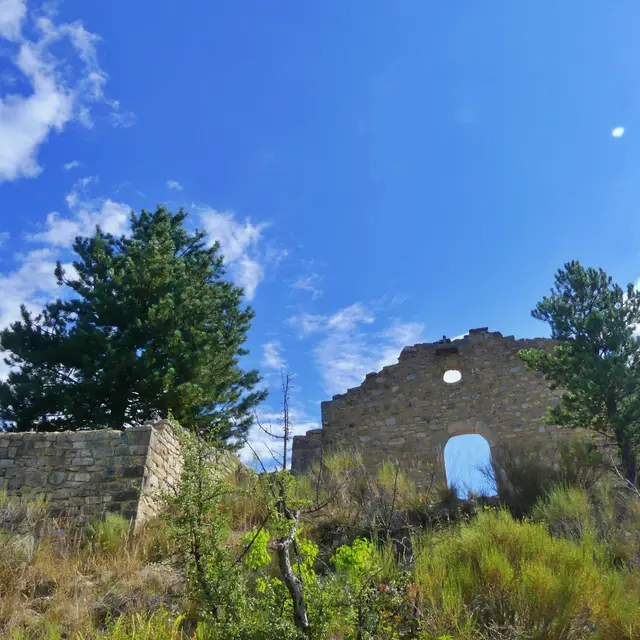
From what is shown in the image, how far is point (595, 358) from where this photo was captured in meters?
8.75

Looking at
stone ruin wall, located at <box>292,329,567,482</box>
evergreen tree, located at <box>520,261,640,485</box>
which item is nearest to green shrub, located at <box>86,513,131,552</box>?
stone ruin wall, located at <box>292,329,567,482</box>

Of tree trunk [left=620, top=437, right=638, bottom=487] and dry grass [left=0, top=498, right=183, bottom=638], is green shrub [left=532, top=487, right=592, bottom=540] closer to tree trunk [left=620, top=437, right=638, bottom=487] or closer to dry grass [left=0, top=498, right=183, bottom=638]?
tree trunk [left=620, top=437, right=638, bottom=487]

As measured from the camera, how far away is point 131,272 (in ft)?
36.9

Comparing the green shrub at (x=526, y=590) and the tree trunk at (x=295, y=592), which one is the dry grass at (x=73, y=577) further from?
the green shrub at (x=526, y=590)

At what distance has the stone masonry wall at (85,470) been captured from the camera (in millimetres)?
7410

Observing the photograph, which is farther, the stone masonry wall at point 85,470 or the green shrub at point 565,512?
the stone masonry wall at point 85,470

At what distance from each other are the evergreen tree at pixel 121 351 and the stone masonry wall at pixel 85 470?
2.52 m

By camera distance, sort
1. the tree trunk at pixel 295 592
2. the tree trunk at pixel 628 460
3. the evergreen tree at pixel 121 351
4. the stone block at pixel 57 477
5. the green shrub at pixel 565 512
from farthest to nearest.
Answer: the evergreen tree at pixel 121 351 → the tree trunk at pixel 628 460 → the stone block at pixel 57 477 → the green shrub at pixel 565 512 → the tree trunk at pixel 295 592

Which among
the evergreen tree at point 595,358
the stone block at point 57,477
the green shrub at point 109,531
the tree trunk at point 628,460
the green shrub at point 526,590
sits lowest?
the green shrub at point 526,590

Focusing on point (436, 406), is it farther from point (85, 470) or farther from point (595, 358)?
point (85, 470)

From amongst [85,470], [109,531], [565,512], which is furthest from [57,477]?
[565,512]

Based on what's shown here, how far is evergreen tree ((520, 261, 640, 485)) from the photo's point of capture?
8.30 m

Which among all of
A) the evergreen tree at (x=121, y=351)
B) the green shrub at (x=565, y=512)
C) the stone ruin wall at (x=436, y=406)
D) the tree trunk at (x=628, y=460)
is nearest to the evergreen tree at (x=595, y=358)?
the tree trunk at (x=628, y=460)

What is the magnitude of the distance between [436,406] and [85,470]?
7.82m
